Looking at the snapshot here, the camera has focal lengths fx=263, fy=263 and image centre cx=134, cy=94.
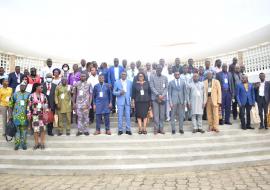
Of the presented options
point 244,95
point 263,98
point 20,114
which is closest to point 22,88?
point 20,114

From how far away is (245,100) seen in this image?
768cm

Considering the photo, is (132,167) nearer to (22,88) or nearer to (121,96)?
(121,96)

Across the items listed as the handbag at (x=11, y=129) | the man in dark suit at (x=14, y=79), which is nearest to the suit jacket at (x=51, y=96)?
the handbag at (x=11, y=129)

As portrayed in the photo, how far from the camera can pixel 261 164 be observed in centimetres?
603

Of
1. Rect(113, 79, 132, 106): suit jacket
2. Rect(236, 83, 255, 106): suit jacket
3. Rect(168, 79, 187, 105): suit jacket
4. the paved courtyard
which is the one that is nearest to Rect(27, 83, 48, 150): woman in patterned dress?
the paved courtyard

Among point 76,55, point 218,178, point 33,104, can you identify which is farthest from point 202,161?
point 76,55

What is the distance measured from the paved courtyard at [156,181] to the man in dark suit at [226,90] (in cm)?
234

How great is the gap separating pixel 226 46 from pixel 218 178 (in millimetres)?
11492

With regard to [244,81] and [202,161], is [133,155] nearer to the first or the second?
[202,161]

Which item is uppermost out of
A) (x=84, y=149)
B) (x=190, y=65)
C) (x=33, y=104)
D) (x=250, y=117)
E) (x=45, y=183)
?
(x=190, y=65)

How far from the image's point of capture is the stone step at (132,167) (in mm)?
5641

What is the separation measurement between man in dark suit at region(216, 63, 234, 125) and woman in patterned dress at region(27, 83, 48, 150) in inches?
199

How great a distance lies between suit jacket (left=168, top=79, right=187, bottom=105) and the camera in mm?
7379

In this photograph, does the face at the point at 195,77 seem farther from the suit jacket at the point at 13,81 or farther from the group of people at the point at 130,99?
the suit jacket at the point at 13,81
